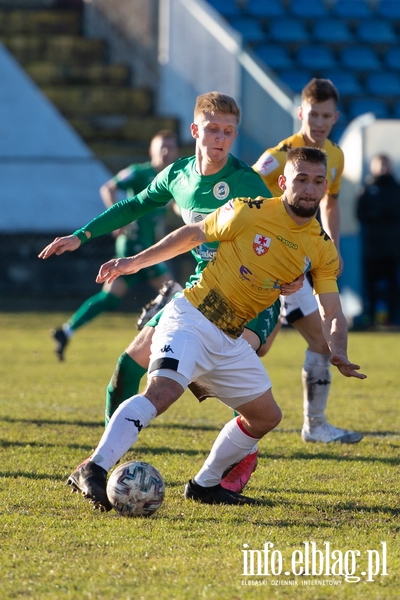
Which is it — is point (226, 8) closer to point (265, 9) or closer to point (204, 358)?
point (265, 9)

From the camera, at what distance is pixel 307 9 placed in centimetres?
2094

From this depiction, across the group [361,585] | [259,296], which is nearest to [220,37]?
[259,296]

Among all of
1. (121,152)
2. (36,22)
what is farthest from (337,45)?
(36,22)

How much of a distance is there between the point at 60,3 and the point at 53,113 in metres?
5.05

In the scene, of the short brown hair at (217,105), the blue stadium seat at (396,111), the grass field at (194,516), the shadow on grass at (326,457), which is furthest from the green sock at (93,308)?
the blue stadium seat at (396,111)

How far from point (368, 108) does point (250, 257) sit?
15.4m

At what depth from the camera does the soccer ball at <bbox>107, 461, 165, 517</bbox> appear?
14.7 ft

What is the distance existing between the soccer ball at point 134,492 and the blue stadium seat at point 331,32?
17.3 metres

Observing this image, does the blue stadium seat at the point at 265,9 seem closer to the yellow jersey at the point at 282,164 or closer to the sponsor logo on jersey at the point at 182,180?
the yellow jersey at the point at 282,164

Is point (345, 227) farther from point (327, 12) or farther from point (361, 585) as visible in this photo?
point (361, 585)

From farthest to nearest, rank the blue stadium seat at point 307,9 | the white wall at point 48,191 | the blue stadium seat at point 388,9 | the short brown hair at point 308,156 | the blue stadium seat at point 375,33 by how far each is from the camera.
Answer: the blue stadium seat at point 388,9 → the blue stadium seat at point 375,33 → the blue stadium seat at point 307,9 → the white wall at point 48,191 → the short brown hair at point 308,156

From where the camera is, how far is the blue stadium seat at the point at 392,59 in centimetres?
2075

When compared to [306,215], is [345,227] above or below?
below

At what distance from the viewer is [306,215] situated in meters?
4.72
